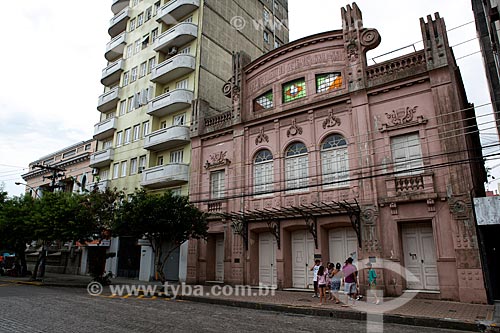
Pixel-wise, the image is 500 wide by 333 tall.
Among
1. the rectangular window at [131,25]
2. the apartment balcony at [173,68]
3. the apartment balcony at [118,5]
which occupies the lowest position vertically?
the apartment balcony at [173,68]

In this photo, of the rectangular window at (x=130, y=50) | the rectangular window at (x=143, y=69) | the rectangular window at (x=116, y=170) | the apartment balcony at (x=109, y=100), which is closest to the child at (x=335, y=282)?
the rectangular window at (x=116, y=170)

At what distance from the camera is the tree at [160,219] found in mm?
18000

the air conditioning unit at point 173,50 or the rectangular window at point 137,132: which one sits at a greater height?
the air conditioning unit at point 173,50

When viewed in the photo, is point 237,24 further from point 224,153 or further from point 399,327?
point 399,327

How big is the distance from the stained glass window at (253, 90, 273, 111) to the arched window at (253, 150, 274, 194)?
2859 mm

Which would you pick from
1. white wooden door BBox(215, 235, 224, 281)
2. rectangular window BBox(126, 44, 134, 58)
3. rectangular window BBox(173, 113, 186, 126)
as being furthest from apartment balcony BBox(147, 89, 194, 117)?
white wooden door BBox(215, 235, 224, 281)

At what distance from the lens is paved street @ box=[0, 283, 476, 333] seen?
888cm

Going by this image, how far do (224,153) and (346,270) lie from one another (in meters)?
11.0

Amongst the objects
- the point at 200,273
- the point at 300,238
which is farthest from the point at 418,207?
the point at 200,273

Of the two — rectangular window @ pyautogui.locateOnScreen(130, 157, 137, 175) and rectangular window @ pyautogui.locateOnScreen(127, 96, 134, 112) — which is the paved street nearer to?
rectangular window @ pyautogui.locateOnScreen(130, 157, 137, 175)

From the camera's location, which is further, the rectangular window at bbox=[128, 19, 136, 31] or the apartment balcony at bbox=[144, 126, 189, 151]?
the rectangular window at bbox=[128, 19, 136, 31]

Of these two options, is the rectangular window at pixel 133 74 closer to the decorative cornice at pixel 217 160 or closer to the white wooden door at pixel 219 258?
the decorative cornice at pixel 217 160

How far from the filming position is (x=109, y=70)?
34.3 meters

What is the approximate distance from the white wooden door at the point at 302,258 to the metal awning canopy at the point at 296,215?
96 centimetres
